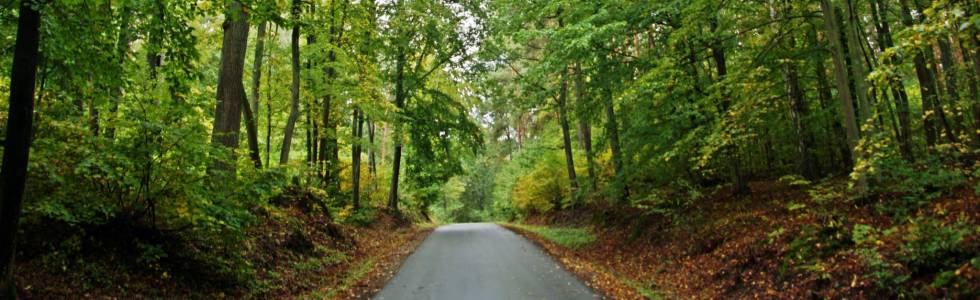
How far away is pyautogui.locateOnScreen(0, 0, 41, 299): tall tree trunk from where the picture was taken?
4.11 m

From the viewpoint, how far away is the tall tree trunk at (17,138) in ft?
13.5

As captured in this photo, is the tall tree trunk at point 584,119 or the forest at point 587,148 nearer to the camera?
the forest at point 587,148

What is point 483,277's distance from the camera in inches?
363

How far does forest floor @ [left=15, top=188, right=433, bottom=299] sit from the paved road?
22.7 inches

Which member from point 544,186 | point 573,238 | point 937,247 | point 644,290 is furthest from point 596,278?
point 544,186

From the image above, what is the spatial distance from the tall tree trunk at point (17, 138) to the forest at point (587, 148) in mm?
19

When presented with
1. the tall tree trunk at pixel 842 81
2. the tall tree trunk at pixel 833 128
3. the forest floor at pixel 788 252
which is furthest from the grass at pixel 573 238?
the tall tree trunk at pixel 842 81

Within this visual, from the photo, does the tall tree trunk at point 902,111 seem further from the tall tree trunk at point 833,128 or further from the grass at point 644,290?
the grass at point 644,290

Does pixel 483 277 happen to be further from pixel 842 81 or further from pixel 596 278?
pixel 842 81

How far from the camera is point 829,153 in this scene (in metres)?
14.1

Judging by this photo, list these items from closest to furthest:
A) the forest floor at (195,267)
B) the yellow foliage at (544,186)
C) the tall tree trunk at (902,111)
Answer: the forest floor at (195,267) < the tall tree trunk at (902,111) < the yellow foliage at (544,186)

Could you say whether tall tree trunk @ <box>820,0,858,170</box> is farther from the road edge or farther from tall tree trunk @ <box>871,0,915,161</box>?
the road edge

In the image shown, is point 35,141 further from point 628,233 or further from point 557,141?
point 557,141

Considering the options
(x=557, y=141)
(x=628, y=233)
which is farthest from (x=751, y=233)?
(x=557, y=141)
